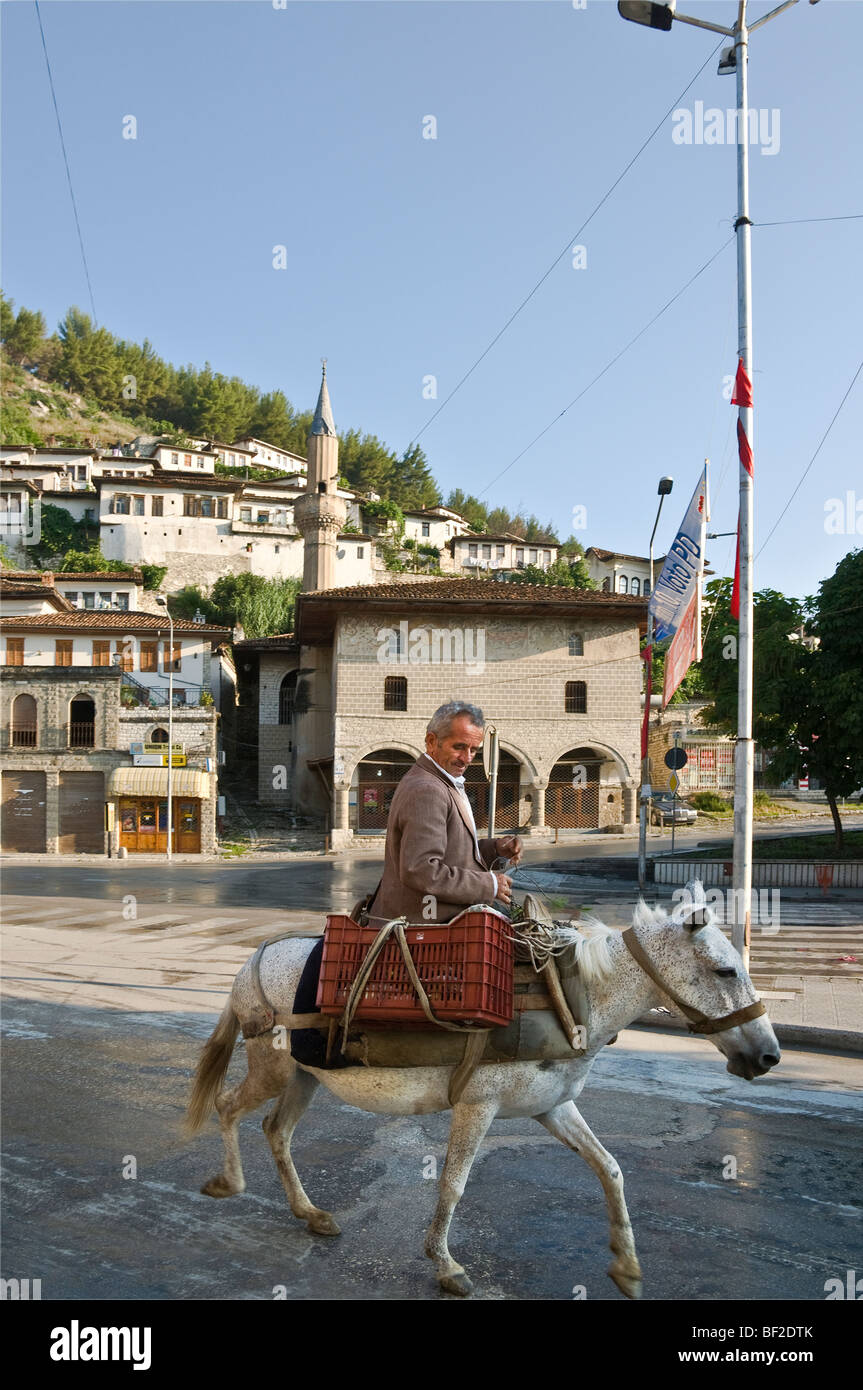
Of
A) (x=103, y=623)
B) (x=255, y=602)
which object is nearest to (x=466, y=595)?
(x=103, y=623)

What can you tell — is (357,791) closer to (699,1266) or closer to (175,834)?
(175,834)

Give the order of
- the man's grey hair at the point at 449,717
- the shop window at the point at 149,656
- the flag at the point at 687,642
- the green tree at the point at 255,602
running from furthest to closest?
the green tree at the point at 255,602 → the shop window at the point at 149,656 → the flag at the point at 687,642 → the man's grey hair at the point at 449,717

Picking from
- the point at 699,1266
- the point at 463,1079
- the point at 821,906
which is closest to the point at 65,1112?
the point at 463,1079

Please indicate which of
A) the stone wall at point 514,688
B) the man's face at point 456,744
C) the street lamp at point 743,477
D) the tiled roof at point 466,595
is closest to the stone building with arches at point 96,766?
the stone wall at point 514,688

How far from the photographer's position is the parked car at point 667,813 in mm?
46791

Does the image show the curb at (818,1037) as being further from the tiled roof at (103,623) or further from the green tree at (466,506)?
the green tree at (466,506)

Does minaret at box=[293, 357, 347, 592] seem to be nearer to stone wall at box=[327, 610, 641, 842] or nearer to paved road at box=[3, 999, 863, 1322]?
stone wall at box=[327, 610, 641, 842]

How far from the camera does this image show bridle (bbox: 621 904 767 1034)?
442 cm

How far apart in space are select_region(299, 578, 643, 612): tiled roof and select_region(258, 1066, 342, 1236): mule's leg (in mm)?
38597

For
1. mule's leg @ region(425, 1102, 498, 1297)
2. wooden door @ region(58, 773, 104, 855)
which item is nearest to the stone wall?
wooden door @ region(58, 773, 104, 855)

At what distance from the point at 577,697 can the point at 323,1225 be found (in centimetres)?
4213

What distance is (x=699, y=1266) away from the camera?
4.70 m

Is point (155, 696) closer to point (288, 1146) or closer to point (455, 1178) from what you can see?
point (288, 1146)

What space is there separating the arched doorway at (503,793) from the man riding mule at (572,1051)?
40436 millimetres
